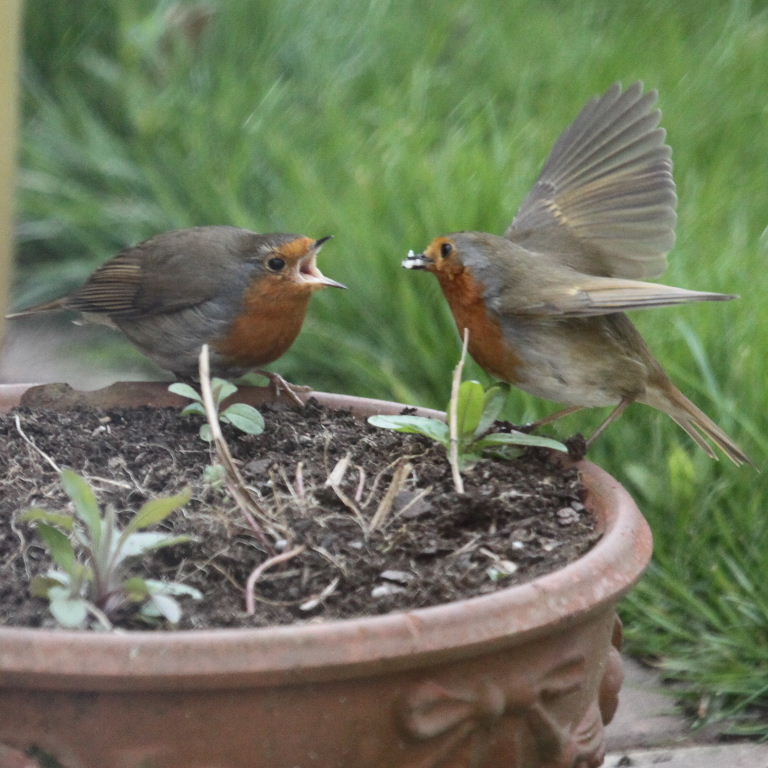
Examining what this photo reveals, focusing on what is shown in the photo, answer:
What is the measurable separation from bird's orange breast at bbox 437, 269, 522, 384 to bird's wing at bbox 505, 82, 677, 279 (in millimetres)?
234

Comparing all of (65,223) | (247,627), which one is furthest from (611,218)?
(65,223)

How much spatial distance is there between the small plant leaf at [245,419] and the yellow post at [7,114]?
5.09 ft

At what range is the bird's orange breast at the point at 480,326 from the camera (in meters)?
2.46

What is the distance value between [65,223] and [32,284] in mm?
266

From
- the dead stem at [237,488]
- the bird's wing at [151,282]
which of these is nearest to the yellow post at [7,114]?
the bird's wing at [151,282]

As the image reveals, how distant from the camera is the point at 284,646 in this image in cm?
129

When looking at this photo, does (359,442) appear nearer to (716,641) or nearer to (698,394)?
(716,641)

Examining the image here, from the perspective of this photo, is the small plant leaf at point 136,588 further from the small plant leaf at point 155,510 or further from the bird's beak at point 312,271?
the bird's beak at point 312,271

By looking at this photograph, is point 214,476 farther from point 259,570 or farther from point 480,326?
point 480,326

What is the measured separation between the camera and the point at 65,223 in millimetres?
4938

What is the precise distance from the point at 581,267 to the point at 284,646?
60.4 inches

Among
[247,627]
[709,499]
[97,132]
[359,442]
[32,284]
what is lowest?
[32,284]

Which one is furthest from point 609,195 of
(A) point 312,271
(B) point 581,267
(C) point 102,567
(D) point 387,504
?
(C) point 102,567

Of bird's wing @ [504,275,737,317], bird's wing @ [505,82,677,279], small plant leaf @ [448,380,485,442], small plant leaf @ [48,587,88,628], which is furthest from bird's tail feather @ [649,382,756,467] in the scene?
small plant leaf @ [48,587,88,628]
